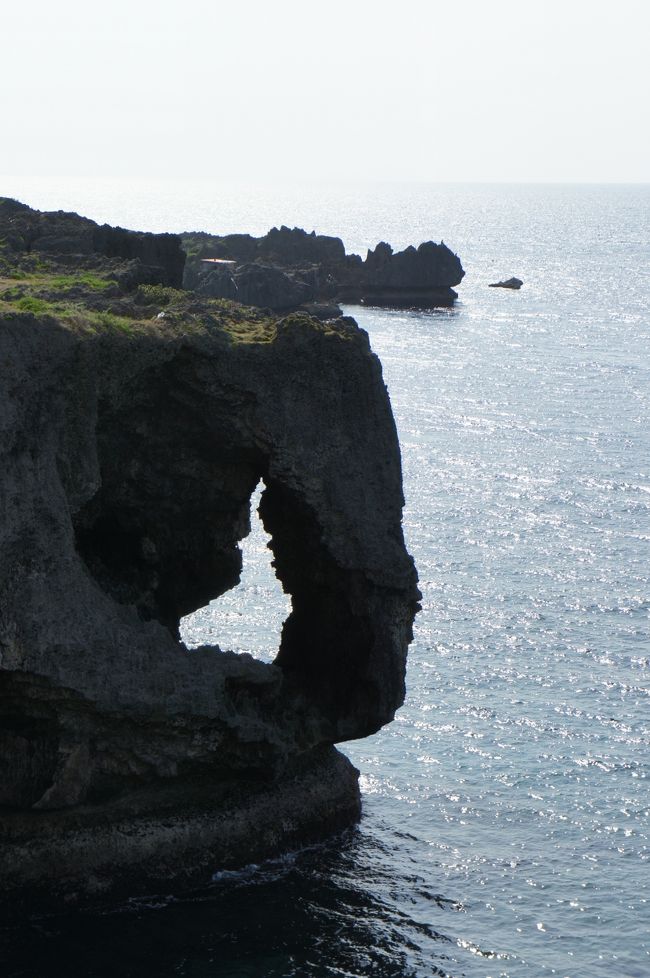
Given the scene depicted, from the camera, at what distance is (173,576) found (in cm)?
3656

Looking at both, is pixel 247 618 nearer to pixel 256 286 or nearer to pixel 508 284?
pixel 256 286

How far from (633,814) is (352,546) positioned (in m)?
11.2

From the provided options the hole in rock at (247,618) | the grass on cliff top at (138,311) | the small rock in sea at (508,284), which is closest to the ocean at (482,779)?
the hole in rock at (247,618)

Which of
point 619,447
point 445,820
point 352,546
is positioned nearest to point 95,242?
point 352,546

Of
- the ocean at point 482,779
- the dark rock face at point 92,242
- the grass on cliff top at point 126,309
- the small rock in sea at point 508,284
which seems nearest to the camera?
the ocean at point 482,779

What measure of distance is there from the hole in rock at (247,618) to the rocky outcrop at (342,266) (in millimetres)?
90449

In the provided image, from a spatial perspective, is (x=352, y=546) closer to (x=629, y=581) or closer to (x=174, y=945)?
(x=174, y=945)

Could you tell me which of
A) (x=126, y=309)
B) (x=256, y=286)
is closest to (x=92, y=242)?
(x=126, y=309)

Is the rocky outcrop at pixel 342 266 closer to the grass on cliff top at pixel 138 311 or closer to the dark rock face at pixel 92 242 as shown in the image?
Answer: the dark rock face at pixel 92 242

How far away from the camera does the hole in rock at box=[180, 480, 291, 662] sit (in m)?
47.8

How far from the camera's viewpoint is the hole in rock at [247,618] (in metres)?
47.8

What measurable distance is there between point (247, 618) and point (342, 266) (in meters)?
118

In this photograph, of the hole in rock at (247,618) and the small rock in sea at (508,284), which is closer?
the hole in rock at (247,618)

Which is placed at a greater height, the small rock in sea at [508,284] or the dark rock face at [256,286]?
the small rock in sea at [508,284]
